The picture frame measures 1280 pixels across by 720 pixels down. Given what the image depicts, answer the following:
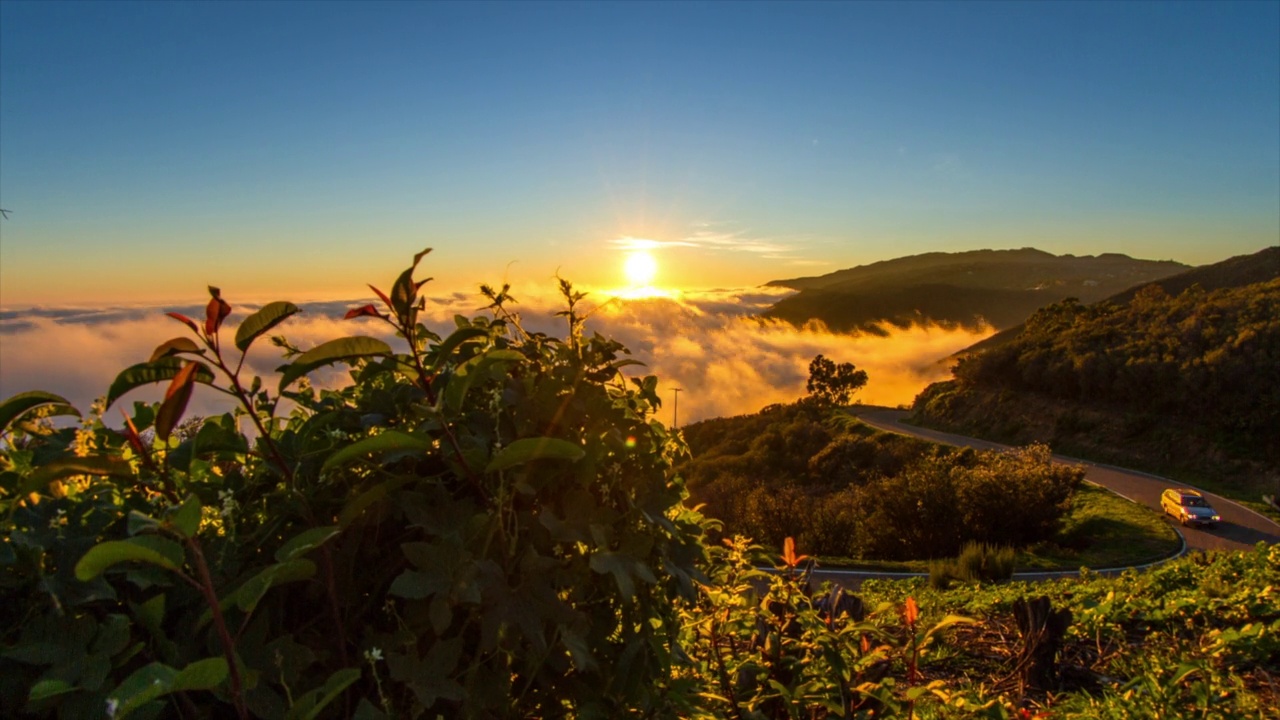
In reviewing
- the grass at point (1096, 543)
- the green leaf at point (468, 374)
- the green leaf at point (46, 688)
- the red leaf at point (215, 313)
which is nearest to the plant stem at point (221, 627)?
the green leaf at point (46, 688)

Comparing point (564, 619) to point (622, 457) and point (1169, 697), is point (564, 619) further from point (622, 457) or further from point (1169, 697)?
point (1169, 697)

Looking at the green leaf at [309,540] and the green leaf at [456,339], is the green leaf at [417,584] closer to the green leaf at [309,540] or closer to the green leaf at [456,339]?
the green leaf at [309,540]

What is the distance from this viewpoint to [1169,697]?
245 centimetres

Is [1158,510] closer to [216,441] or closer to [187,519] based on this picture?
[216,441]

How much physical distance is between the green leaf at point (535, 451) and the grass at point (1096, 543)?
51.6 ft

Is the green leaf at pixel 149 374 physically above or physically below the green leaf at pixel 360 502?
above

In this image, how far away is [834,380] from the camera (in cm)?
5716

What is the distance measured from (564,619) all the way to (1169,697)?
2.21m

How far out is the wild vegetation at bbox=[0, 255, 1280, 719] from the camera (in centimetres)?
116

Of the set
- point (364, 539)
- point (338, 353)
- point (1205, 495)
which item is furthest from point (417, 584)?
point (1205, 495)

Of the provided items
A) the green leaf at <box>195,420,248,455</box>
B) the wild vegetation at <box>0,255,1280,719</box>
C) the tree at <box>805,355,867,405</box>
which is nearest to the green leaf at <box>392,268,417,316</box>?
the wild vegetation at <box>0,255,1280,719</box>

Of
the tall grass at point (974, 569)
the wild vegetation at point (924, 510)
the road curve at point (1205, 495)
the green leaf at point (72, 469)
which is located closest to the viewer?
the green leaf at point (72, 469)

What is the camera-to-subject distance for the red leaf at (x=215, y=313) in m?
1.20

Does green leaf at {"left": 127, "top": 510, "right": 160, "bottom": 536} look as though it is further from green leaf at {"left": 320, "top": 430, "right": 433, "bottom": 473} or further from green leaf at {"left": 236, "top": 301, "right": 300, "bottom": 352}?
green leaf at {"left": 236, "top": 301, "right": 300, "bottom": 352}
